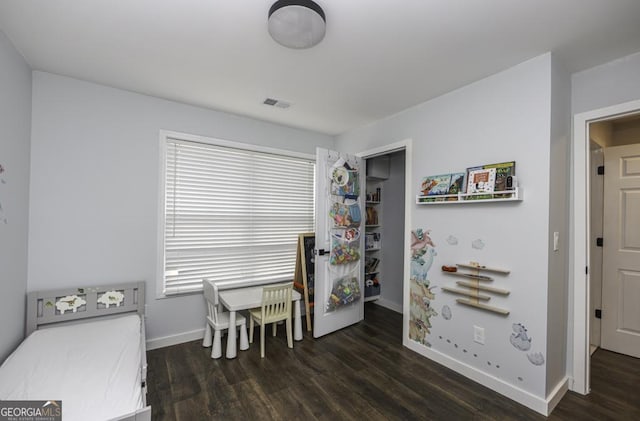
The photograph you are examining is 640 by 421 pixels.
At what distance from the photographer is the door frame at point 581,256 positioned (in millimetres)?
2141

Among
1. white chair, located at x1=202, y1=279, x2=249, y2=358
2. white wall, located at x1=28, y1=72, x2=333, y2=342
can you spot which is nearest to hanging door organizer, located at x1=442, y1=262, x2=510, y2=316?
white chair, located at x1=202, y1=279, x2=249, y2=358

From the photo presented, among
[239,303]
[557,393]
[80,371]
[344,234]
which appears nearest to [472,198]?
[344,234]

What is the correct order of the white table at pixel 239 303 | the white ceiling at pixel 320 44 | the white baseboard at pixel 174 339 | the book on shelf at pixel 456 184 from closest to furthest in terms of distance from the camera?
1. the white ceiling at pixel 320 44
2. the book on shelf at pixel 456 184
3. the white table at pixel 239 303
4. the white baseboard at pixel 174 339

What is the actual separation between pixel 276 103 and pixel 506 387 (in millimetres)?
3217

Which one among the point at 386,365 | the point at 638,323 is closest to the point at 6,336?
the point at 386,365

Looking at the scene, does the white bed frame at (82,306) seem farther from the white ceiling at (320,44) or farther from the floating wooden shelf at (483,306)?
the floating wooden shelf at (483,306)

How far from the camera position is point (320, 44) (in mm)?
1882

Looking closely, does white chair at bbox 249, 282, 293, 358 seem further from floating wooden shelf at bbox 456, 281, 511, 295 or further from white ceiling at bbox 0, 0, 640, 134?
white ceiling at bbox 0, 0, 640, 134

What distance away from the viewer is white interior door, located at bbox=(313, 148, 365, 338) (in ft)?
10.1

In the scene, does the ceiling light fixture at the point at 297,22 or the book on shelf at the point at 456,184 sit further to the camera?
the book on shelf at the point at 456,184

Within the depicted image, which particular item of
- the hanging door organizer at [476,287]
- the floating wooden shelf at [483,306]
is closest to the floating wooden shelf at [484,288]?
the hanging door organizer at [476,287]

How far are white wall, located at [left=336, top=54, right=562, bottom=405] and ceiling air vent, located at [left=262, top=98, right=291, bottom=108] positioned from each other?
1.43m

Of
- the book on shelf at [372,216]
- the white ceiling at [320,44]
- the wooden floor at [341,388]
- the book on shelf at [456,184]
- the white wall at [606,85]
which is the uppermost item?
the white ceiling at [320,44]

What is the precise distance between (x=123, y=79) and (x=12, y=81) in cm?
70
